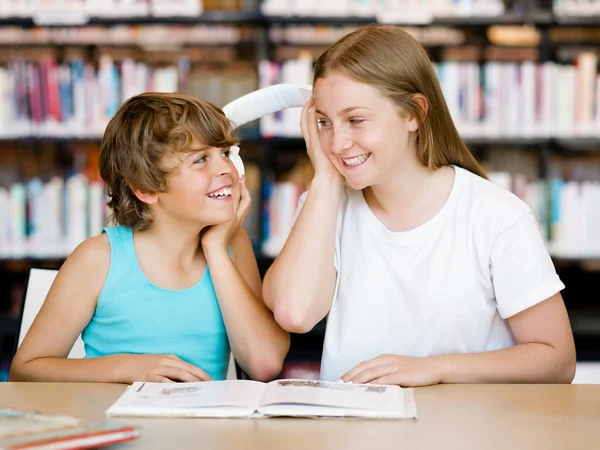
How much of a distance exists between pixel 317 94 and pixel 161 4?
177cm

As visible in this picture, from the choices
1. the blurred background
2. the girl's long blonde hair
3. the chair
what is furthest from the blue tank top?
the blurred background

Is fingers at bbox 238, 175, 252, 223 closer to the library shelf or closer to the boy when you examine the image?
the boy

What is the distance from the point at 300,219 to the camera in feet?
4.61

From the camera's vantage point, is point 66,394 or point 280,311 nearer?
point 66,394

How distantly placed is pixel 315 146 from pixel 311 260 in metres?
0.22

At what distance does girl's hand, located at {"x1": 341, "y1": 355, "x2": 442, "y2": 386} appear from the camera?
1.13m

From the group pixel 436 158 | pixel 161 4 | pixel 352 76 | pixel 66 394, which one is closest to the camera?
pixel 66 394

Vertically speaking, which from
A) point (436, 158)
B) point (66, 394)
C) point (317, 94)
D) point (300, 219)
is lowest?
point (66, 394)

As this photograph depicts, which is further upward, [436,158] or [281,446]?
[436,158]

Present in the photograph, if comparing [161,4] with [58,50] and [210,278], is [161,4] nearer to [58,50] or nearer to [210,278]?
[58,50]

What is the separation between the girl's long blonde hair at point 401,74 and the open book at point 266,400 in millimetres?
509

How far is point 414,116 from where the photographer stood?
1384 mm

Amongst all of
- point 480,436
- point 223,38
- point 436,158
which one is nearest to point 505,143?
point 223,38

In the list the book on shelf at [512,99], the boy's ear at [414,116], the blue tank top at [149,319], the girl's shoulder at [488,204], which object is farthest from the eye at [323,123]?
the book on shelf at [512,99]
